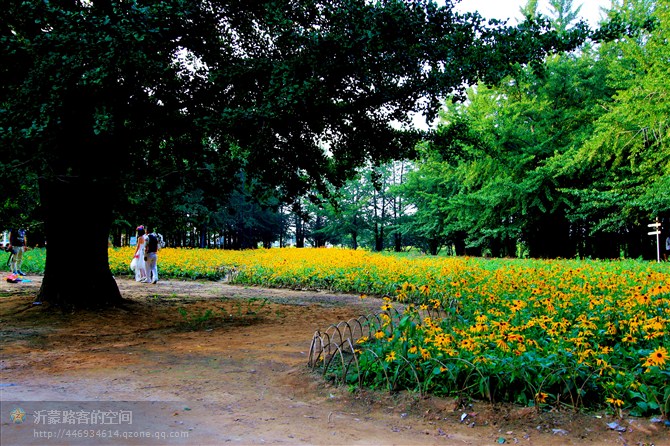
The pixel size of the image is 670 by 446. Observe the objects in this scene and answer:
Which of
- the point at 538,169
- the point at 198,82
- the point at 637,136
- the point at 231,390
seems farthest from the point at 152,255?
the point at 637,136

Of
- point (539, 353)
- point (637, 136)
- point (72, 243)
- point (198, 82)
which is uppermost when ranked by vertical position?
point (637, 136)

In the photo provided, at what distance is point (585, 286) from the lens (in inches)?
291

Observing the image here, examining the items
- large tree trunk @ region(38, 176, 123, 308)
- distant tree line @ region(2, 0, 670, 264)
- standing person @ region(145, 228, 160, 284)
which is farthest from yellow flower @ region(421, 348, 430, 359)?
standing person @ region(145, 228, 160, 284)

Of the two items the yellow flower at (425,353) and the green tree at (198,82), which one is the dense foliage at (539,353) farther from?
the green tree at (198,82)

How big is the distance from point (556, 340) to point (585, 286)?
9.90ft

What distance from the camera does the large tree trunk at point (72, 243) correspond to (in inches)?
335

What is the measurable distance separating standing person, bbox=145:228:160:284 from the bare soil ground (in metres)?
5.66

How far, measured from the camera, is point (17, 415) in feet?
11.5

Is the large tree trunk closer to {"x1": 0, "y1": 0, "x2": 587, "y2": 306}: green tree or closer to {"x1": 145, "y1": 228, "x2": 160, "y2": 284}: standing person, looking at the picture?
{"x1": 0, "y1": 0, "x2": 587, "y2": 306}: green tree

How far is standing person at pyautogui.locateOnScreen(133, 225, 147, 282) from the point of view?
47.1 feet

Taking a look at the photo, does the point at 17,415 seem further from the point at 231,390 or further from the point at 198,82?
the point at 198,82

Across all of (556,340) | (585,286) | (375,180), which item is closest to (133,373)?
(556,340)

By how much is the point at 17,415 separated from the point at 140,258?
11.9 m

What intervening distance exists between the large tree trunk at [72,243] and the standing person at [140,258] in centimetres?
562
